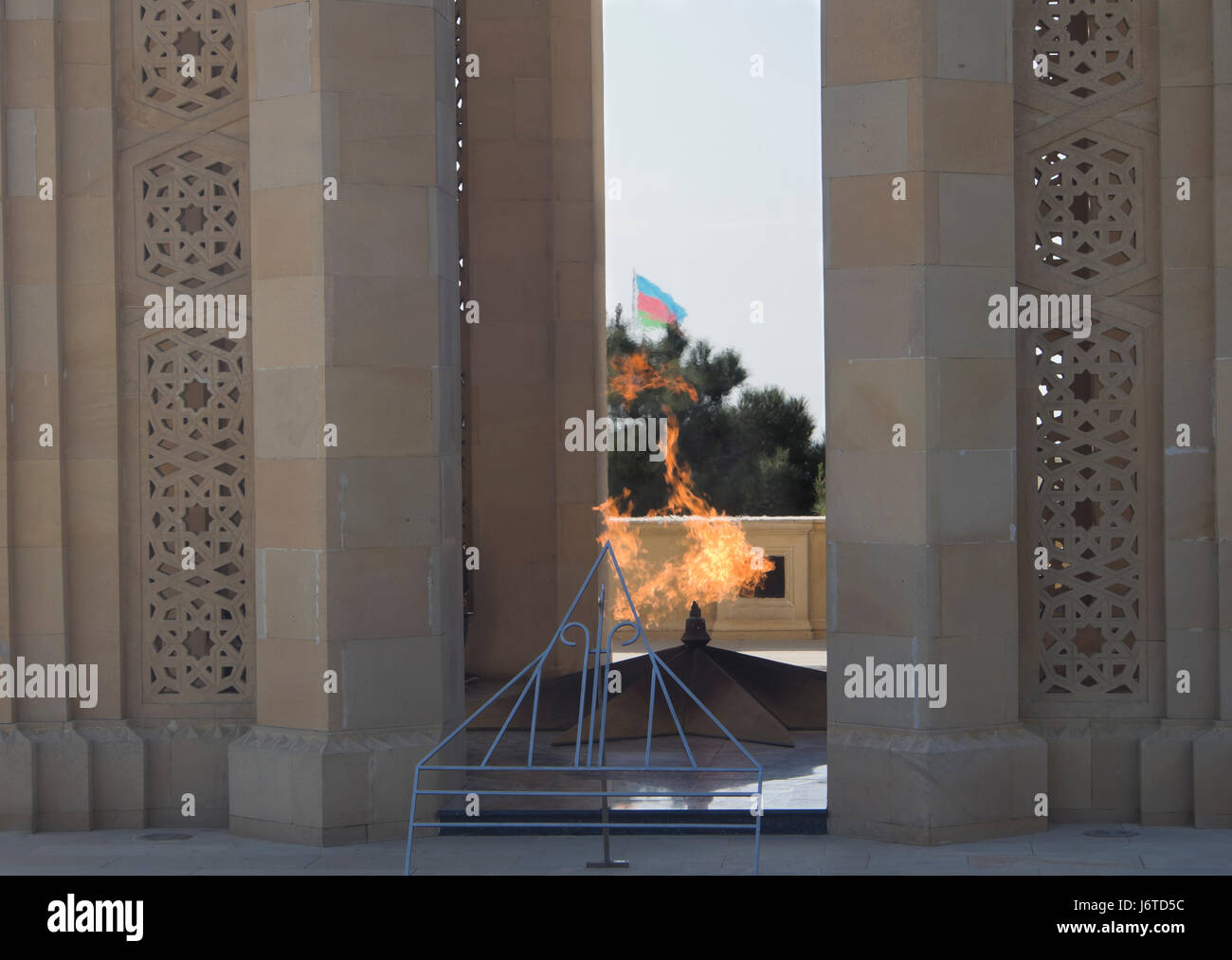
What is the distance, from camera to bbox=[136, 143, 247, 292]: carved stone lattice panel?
9062 mm

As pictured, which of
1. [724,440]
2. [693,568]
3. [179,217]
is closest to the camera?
[179,217]

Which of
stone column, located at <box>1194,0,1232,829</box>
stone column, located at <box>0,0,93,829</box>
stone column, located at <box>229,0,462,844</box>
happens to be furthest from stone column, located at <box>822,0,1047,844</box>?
stone column, located at <box>0,0,93,829</box>

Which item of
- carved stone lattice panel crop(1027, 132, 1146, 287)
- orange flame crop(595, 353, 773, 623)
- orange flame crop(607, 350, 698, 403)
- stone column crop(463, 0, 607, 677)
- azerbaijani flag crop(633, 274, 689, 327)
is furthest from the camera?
azerbaijani flag crop(633, 274, 689, 327)

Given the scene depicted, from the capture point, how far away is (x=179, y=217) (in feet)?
30.0

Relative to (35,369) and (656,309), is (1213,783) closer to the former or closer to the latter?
(35,369)

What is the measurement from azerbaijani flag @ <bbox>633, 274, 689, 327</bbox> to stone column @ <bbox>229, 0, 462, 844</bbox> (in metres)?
40.8

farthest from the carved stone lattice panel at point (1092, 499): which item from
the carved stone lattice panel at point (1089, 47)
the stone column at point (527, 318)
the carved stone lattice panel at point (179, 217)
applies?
the stone column at point (527, 318)

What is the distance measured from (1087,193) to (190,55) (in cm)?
548

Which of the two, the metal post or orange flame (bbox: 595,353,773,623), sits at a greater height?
orange flame (bbox: 595,353,773,623)

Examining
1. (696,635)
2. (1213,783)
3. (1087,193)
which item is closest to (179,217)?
(696,635)

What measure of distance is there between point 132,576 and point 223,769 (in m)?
1.31

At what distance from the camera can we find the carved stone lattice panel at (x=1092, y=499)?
8742mm

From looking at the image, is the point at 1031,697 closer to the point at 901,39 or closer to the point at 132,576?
the point at 901,39

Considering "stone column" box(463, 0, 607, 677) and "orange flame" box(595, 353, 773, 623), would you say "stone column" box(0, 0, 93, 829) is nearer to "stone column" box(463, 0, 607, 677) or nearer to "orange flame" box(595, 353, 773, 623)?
"stone column" box(463, 0, 607, 677)
